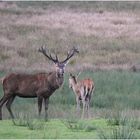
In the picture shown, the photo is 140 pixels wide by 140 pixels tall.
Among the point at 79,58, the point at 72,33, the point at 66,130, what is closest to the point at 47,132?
the point at 66,130

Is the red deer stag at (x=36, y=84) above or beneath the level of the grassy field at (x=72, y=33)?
beneath

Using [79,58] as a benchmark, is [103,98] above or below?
below

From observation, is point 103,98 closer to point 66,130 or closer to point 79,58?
point 66,130

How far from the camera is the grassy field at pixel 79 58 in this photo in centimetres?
1355

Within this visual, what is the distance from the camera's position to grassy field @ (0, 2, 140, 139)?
1355cm

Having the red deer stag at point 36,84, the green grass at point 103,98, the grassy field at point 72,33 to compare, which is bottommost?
the green grass at point 103,98

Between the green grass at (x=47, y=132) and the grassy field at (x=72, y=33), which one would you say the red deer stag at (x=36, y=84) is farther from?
the grassy field at (x=72, y=33)

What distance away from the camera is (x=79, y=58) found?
39.3 m

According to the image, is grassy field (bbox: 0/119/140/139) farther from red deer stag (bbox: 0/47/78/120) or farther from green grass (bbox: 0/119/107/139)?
red deer stag (bbox: 0/47/78/120)

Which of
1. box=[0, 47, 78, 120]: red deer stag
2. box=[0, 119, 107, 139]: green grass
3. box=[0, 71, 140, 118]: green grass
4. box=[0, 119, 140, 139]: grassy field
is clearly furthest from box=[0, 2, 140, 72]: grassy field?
box=[0, 119, 107, 139]: green grass

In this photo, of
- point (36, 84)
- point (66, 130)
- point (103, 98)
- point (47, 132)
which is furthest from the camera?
point (103, 98)

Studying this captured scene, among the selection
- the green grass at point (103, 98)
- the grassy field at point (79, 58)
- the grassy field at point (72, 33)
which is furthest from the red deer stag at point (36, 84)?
the grassy field at point (72, 33)

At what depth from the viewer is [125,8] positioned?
6094 centimetres

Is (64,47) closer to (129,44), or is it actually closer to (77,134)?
(129,44)
